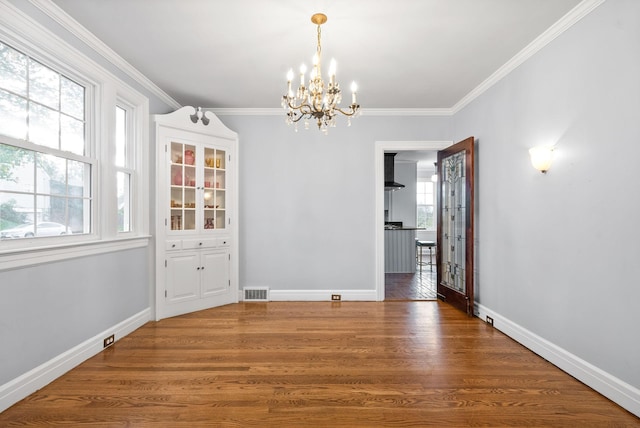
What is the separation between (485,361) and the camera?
104 inches

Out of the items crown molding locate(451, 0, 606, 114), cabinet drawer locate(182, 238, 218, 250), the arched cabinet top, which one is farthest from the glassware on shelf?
crown molding locate(451, 0, 606, 114)

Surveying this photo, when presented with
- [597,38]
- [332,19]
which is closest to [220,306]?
[332,19]

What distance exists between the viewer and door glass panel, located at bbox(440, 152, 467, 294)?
3982mm

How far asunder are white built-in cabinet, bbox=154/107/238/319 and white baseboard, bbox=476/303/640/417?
3.40 m

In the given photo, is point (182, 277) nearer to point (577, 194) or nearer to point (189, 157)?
point (189, 157)

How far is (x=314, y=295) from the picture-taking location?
4.51m

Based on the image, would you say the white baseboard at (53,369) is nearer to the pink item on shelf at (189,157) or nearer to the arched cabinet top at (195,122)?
the pink item on shelf at (189,157)

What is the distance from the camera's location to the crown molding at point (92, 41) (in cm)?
229

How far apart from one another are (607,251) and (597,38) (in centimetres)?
150

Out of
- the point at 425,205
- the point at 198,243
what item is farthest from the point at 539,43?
the point at 425,205

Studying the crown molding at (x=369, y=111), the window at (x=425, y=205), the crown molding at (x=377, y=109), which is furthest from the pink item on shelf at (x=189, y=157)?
the window at (x=425, y=205)

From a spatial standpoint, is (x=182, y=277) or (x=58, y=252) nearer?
(x=58, y=252)

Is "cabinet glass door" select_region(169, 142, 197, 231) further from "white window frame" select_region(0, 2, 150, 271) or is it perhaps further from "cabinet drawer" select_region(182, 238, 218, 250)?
"white window frame" select_region(0, 2, 150, 271)

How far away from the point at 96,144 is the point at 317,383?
2.82m
